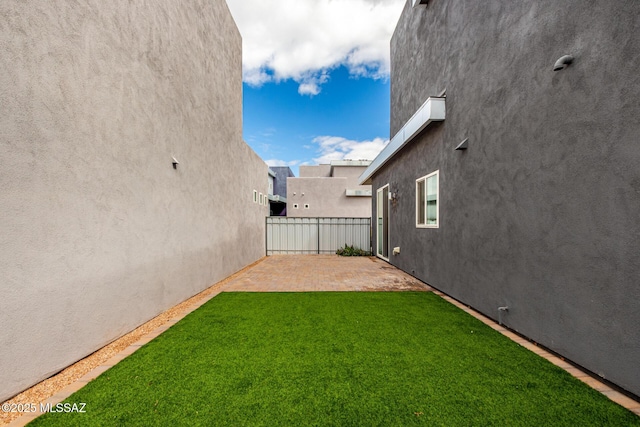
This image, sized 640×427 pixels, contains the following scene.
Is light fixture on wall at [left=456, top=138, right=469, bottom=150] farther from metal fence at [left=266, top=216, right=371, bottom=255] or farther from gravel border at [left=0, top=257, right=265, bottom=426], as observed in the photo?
metal fence at [left=266, top=216, right=371, bottom=255]

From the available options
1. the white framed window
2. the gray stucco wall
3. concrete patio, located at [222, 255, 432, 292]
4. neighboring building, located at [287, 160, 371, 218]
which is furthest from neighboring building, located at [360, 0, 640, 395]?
neighboring building, located at [287, 160, 371, 218]

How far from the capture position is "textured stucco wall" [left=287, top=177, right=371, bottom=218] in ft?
55.1

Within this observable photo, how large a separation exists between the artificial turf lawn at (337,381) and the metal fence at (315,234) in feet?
26.7

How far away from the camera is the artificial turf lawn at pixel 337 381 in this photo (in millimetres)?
1729

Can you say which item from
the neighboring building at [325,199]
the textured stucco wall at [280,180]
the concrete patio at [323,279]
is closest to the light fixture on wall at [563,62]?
the concrete patio at [323,279]

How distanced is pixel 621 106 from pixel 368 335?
3.26m

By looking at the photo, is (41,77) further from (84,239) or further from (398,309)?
(398,309)

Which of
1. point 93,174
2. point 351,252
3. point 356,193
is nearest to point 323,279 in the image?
point 351,252

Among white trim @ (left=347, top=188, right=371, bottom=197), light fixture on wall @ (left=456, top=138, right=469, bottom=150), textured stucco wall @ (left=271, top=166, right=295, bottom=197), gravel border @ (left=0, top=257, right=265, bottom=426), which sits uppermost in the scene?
textured stucco wall @ (left=271, top=166, right=295, bottom=197)

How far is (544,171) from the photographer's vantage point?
2604mm

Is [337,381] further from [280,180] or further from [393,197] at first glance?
[280,180]

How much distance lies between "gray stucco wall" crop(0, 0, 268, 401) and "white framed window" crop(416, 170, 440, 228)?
5.11m

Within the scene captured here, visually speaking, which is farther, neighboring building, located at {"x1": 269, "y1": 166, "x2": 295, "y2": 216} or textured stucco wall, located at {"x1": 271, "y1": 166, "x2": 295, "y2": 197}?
textured stucco wall, located at {"x1": 271, "y1": 166, "x2": 295, "y2": 197}

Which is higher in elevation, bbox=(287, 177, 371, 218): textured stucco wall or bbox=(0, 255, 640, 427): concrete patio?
bbox=(287, 177, 371, 218): textured stucco wall
